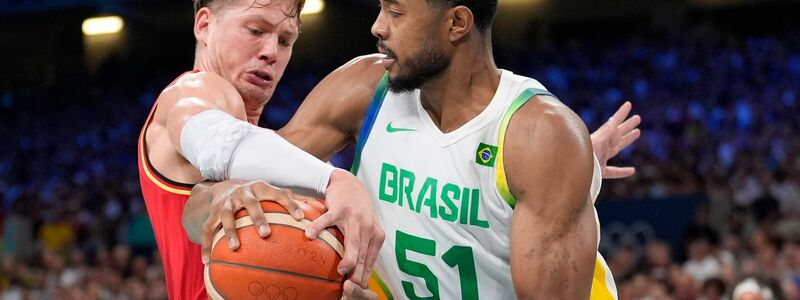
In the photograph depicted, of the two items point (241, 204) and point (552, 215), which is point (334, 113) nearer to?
point (552, 215)

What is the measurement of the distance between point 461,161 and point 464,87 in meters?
0.22

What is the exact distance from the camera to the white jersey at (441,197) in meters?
2.67

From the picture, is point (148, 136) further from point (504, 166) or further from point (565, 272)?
point (565, 272)

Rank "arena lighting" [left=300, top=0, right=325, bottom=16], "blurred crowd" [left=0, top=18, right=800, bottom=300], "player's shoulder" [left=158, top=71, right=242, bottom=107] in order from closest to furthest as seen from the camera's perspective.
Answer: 1. "player's shoulder" [left=158, top=71, right=242, bottom=107]
2. "blurred crowd" [left=0, top=18, right=800, bottom=300]
3. "arena lighting" [left=300, top=0, right=325, bottom=16]

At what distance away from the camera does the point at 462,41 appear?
2742mm

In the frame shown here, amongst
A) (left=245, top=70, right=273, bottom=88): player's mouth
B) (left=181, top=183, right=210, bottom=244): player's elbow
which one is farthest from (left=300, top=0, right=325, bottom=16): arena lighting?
(left=181, top=183, right=210, bottom=244): player's elbow

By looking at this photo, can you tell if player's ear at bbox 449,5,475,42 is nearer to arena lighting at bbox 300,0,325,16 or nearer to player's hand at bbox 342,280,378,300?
player's hand at bbox 342,280,378,300

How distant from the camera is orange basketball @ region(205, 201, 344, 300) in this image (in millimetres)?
2090

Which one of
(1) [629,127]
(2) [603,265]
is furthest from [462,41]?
(1) [629,127]

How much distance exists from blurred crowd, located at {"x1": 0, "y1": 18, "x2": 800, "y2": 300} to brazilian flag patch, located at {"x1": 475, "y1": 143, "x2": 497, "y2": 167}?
10.0 feet

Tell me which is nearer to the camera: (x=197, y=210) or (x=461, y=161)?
(x=197, y=210)

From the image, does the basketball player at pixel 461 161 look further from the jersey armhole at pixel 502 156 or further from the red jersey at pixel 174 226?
the red jersey at pixel 174 226

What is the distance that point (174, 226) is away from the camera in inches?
101

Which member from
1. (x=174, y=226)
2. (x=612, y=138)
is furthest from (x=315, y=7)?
(x=174, y=226)
